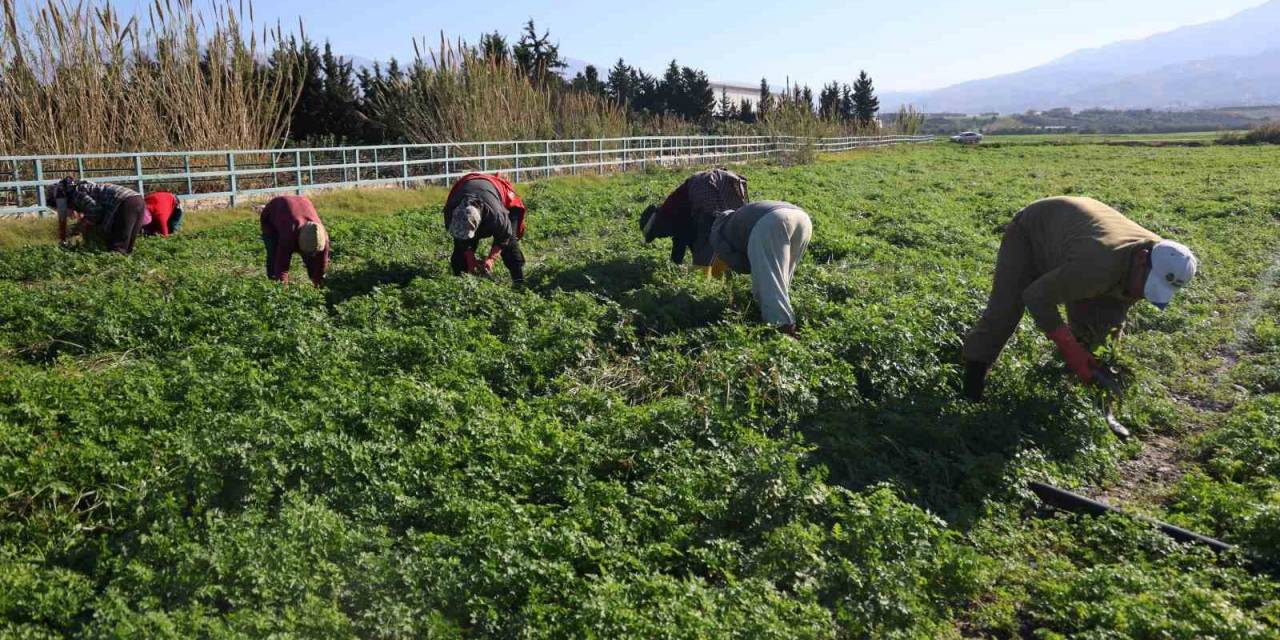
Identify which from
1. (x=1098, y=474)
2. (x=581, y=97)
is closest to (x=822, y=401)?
(x=1098, y=474)

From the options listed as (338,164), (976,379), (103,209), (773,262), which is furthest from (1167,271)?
(338,164)

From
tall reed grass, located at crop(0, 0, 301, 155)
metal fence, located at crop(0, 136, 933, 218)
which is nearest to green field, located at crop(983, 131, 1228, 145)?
metal fence, located at crop(0, 136, 933, 218)

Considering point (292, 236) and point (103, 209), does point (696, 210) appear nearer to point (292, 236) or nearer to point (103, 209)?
point (292, 236)

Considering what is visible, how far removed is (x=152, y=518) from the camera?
13.9 ft

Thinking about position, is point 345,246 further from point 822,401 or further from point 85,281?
point 822,401

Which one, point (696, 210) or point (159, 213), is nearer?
point (696, 210)

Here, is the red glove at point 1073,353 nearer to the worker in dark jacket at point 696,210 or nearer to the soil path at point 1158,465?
the soil path at point 1158,465

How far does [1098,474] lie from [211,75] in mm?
16331

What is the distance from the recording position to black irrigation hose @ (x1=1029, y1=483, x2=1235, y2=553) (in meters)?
4.58

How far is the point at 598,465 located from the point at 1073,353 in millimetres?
3024

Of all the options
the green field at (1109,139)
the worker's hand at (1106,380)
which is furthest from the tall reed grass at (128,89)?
the green field at (1109,139)

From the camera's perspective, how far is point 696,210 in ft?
29.6

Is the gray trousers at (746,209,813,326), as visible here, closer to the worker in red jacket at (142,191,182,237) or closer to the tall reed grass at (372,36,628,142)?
the worker in red jacket at (142,191,182,237)

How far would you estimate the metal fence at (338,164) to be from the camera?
1375 centimetres
